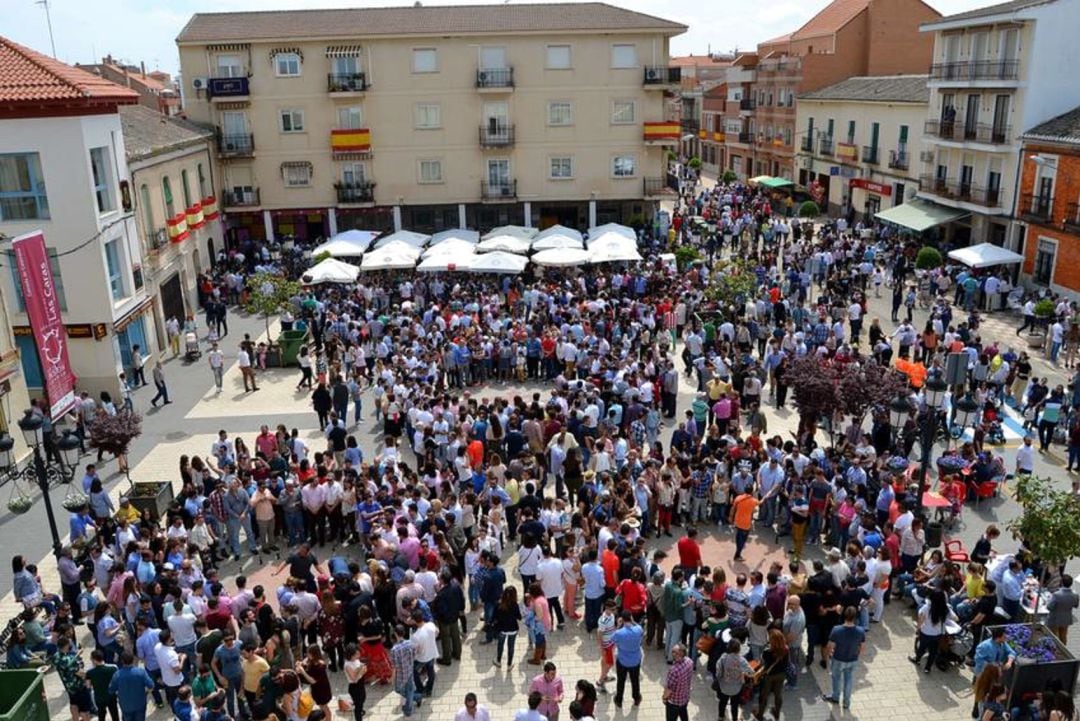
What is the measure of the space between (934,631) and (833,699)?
5.44ft

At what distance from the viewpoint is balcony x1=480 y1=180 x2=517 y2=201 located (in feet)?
135

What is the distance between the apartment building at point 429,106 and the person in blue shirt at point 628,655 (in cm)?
3212

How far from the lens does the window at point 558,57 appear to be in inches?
1550

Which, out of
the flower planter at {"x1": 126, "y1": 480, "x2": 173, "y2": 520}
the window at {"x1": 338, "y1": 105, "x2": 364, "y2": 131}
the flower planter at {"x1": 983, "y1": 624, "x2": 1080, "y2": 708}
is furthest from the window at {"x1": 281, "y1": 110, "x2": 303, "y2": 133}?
the flower planter at {"x1": 983, "y1": 624, "x2": 1080, "y2": 708}

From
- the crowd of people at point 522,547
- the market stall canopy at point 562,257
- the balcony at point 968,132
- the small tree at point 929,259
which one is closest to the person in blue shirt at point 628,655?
the crowd of people at point 522,547

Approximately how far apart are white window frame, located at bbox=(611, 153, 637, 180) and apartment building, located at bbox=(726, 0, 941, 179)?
2081 cm

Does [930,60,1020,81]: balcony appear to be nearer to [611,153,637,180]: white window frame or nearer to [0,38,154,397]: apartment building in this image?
[611,153,637,180]: white window frame

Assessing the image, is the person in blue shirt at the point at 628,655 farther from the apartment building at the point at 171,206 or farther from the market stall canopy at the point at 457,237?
the market stall canopy at the point at 457,237

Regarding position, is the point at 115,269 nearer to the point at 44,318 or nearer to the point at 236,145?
the point at 44,318

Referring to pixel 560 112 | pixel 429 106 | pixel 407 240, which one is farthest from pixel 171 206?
pixel 560 112

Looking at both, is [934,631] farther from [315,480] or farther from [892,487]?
[315,480]

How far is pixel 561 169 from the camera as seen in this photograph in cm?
4112

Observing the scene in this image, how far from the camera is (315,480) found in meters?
15.1

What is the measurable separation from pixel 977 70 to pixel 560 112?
57.2 ft
